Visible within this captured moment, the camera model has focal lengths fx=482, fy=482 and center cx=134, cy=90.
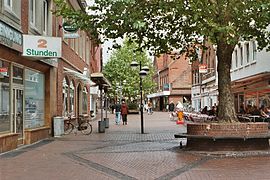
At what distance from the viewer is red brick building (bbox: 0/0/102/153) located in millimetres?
15633

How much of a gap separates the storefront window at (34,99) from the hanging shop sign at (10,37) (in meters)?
2.66

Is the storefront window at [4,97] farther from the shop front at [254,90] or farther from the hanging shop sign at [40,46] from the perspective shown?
A: the shop front at [254,90]

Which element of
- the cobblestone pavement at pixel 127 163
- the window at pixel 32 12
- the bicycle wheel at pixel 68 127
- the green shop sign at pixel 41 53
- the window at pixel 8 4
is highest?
the window at pixel 32 12

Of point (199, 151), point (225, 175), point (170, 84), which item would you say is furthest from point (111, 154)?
point (170, 84)

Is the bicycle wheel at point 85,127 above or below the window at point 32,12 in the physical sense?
below

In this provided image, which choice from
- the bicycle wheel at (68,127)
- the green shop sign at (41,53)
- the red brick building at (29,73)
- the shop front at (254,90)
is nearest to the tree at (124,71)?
the shop front at (254,90)

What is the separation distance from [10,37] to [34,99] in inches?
217

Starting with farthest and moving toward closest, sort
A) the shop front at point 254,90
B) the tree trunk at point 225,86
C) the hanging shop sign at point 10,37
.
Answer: the shop front at point 254,90 → the tree trunk at point 225,86 → the hanging shop sign at point 10,37

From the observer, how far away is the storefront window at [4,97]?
611 inches

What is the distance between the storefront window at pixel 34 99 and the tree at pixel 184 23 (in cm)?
512

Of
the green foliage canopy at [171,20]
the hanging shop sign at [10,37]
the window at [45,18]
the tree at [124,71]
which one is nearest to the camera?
the green foliage canopy at [171,20]

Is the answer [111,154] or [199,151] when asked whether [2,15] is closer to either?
[111,154]

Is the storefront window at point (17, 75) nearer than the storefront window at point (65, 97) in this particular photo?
Yes

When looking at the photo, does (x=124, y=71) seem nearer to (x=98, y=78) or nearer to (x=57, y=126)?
(x=98, y=78)
